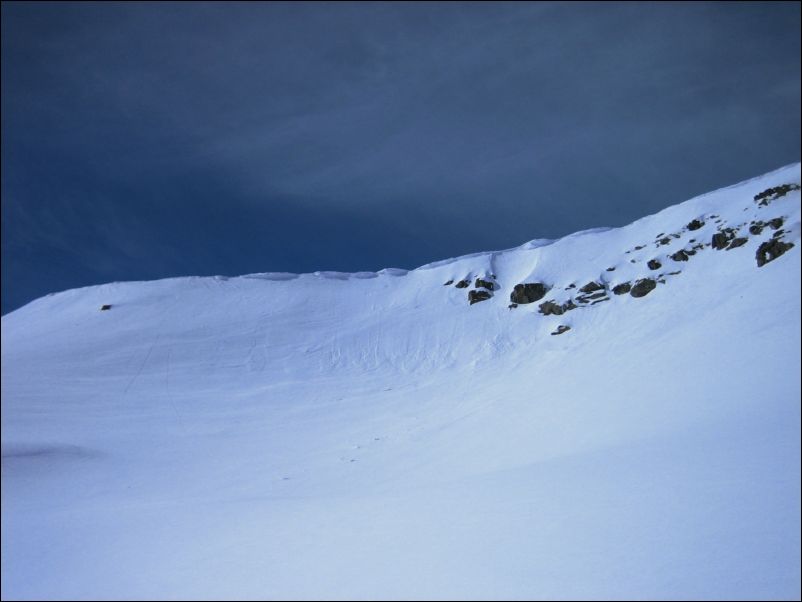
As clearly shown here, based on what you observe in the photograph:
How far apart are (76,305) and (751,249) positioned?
160ft

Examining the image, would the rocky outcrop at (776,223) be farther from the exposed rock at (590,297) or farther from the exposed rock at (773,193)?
the exposed rock at (590,297)

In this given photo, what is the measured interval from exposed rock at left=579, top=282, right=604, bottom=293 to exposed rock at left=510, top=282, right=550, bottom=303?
326 centimetres

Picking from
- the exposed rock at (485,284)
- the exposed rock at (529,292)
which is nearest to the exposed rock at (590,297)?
the exposed rock at (529,292)

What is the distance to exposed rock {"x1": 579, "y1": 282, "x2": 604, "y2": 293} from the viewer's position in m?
36.0

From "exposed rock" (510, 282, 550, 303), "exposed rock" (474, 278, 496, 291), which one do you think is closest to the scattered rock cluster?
"exposed rock" (510, 282, 550, 303)

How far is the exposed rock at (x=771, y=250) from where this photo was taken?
2448 cm

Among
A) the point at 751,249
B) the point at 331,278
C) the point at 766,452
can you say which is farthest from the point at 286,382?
the point at 751,249

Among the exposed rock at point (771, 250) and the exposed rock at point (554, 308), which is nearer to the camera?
the exposed rock at point (771, 250)

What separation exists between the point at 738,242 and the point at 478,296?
718 inches

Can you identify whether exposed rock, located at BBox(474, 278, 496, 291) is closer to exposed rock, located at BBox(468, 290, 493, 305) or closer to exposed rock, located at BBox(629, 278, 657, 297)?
exposed rock, located at BBox(468, 290, 493, 305)

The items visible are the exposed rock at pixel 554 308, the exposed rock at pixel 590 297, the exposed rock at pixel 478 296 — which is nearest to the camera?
the exposed rock at pixel 590 297

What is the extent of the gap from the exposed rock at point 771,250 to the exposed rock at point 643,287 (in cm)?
688

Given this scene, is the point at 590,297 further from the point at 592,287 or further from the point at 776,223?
the point at 776,223

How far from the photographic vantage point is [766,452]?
392 inches
